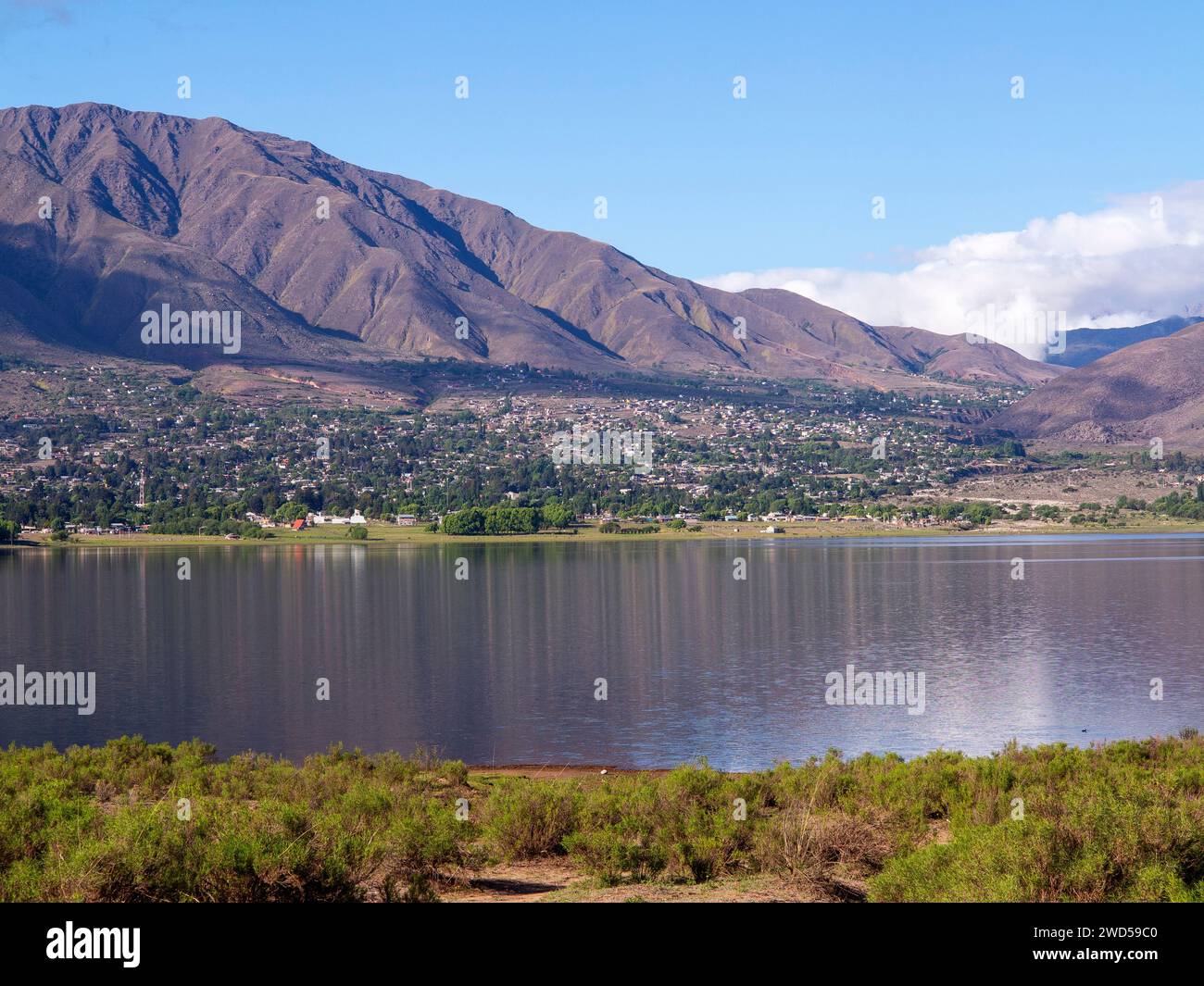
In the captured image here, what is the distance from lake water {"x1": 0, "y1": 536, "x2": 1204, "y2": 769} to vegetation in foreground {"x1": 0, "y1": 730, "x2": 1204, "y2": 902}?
11023 millimetres

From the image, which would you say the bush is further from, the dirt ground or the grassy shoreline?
the grassy shoreline

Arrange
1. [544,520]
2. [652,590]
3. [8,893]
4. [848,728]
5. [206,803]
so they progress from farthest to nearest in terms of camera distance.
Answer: [544,520] → [652,590] → [848,728] → [206,803] → [8,893]

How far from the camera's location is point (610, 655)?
196 feet

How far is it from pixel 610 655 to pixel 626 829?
40.8m

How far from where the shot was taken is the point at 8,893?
1355 centimetres

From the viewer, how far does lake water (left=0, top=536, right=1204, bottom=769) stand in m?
39.6

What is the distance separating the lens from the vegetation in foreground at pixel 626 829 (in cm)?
1409

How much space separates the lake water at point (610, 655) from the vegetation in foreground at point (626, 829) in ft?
36.2

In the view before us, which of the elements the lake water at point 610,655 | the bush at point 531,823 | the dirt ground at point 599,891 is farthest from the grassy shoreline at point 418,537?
the dirt ground at point 599,891

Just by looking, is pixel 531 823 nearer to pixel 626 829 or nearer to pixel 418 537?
pixel 626 829

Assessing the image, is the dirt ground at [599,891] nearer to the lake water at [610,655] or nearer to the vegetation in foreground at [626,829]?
the vegetation in foreground at [626,829]
